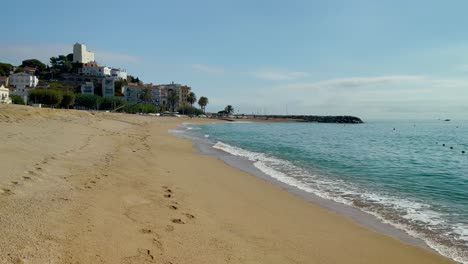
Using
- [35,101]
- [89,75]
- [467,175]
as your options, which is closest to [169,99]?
[89,75]

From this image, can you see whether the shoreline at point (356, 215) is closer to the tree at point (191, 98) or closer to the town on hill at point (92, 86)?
the town on hill at point (92, 86)

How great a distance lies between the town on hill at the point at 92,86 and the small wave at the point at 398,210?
96555 millimetres

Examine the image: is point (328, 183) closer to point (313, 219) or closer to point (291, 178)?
point (291, 178)

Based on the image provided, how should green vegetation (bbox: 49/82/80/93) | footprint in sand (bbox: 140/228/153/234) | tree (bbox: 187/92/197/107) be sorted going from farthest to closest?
tree (bbox: 187/92/197/107) → green vegetation (bbox: 49/82/80/93) → footprint in sand (bbox: 140/228/153/234)

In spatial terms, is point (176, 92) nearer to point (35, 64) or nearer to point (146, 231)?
point (35, 64)

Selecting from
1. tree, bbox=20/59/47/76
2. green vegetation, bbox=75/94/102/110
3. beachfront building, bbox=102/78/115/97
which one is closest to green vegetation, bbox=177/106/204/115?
beachfront building, bbox=102/78/115/97

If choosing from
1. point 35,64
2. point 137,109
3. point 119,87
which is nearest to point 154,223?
point 137,109

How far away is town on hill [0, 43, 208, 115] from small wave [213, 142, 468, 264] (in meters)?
96.6

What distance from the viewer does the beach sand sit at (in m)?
4.95

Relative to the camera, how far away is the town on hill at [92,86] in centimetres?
11198

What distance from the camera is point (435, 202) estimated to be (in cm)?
1078

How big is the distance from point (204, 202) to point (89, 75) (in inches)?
5907

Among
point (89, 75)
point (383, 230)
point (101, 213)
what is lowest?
point (383, 230)

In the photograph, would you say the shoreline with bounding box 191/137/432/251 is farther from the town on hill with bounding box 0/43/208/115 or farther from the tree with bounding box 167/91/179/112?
the tree with bounding box 167/91/179/112
